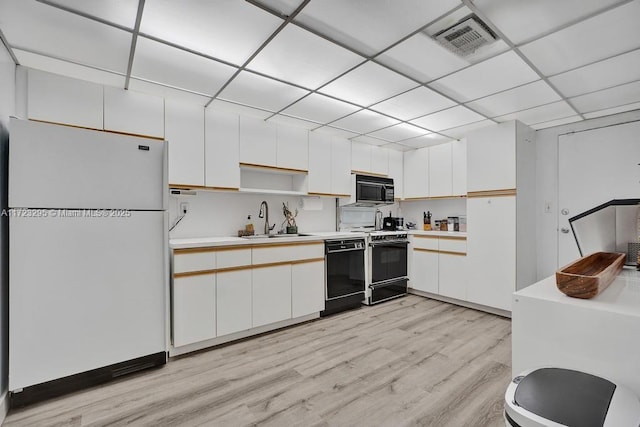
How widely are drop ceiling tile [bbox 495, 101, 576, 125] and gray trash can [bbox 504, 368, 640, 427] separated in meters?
3.15

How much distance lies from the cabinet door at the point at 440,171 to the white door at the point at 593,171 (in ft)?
4.33

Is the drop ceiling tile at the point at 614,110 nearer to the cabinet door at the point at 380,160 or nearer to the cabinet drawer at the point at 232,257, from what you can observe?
the cabinet door at the point at 380,160

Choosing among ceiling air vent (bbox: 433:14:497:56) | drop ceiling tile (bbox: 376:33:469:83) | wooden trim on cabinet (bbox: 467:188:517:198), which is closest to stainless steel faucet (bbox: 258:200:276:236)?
drop ceiling tile (bbox: 376:33:469:83)

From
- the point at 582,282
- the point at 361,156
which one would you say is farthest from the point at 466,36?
the point at 361,156

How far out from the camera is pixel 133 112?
268 centimetres

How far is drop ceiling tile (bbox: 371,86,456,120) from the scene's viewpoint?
112 inches

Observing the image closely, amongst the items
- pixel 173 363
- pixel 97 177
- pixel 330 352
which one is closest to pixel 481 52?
pixel 330 352

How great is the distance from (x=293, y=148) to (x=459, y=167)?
2.43 metres

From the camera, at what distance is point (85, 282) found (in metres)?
2.11

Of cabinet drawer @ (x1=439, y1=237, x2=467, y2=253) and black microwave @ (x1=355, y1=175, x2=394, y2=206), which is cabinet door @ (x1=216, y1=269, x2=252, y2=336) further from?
cabinet drawer @ (x1=439, y1=237, x2=467, y2=253)

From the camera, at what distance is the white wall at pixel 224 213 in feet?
10.7

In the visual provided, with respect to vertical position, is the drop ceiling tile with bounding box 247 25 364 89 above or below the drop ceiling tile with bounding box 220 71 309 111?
above

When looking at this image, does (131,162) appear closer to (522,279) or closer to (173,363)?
(173,363)

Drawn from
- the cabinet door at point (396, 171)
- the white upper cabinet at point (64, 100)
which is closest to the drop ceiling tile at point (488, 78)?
the cabinet door at point (396, 171)
